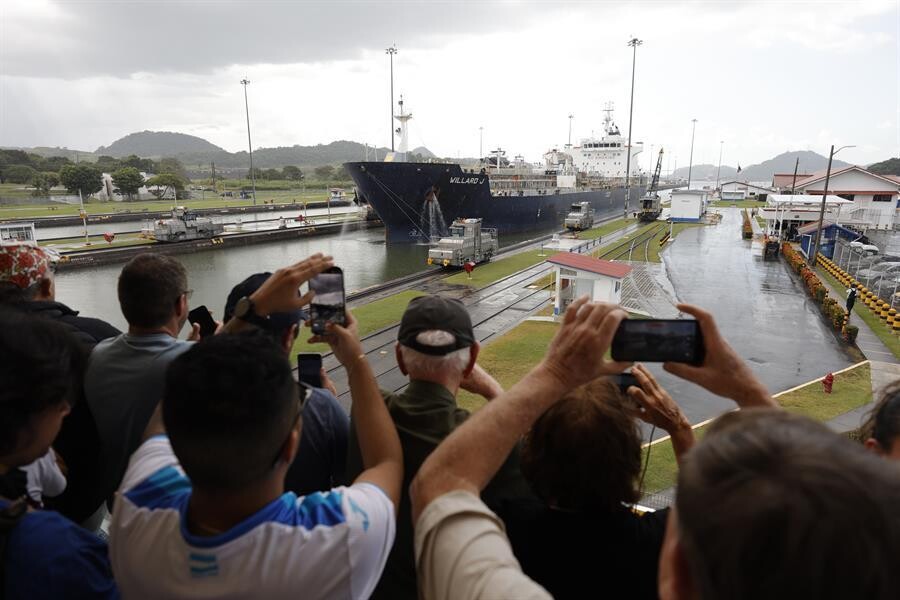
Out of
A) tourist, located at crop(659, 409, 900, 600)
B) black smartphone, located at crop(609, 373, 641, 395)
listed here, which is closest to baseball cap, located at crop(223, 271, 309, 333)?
black smartphone, located at crop(609, 373, 641, 395)

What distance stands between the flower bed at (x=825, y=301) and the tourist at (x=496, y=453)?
14.8 meters

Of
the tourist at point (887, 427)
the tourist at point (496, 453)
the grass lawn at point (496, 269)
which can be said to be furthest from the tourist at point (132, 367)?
the grass lawn at point (496, 269)

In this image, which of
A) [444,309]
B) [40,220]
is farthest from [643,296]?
[40,220]

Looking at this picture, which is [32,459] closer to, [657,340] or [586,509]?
[586,509]

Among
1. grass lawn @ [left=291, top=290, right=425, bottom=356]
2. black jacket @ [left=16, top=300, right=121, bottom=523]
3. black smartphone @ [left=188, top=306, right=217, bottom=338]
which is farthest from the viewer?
grass lawn @ [left=291, top=290, right=425, bottom=356]

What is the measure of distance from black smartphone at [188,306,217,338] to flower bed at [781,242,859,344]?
15.5 metres

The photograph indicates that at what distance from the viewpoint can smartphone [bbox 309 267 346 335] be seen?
215 cm

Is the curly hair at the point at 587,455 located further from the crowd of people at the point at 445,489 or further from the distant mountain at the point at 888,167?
the distant mountain at the point at 888,167

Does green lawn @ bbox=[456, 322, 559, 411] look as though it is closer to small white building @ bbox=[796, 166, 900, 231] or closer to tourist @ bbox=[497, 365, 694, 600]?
tourist @ bbox=[497, 365, 694, 600]

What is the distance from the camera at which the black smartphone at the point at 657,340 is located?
5.38 ft

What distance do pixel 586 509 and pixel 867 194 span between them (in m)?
53.4

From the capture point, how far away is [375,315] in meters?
15.2

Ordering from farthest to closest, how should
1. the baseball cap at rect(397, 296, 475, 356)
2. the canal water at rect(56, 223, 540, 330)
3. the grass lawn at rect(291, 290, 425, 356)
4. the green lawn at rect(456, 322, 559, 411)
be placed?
the canal water at rect(56, 223, 540, 330) → the grass lawn at rect(291, 290, 425, 356) → the green lawn at rect(456, 322, 559, 411) → the baseball cap at rect(397, 296, 475, 356)

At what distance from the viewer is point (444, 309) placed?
1940 mm
